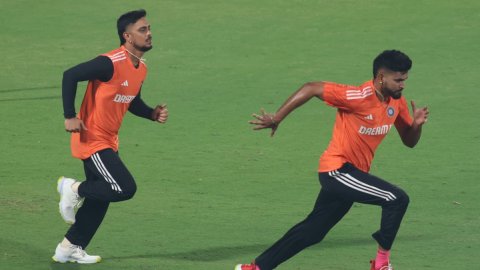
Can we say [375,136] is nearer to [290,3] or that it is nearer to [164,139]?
[164,139]

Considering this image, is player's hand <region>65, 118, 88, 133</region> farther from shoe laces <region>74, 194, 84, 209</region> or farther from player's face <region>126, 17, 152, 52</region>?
player's face <region>126, 17, 152, 52</region>

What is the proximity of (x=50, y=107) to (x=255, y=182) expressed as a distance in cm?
477

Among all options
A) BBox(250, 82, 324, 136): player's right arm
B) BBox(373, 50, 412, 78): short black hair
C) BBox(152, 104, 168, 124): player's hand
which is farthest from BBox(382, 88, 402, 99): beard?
BBox(152, 104, 168, 124): player's hand

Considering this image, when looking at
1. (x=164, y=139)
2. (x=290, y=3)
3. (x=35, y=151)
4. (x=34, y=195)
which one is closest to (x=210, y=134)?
(x=164, y=139)

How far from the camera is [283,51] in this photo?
2089 cm

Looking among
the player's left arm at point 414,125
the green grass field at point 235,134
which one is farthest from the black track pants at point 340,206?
the green grass field at point 235,134

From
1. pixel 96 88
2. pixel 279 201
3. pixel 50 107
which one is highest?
pixel 96 88

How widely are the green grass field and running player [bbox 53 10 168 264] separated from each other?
0.40m

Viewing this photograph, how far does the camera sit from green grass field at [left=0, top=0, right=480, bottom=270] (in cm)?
1217

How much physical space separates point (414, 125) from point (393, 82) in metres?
0.59

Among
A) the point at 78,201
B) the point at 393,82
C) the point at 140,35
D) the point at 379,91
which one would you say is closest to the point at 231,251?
the point at 78,201

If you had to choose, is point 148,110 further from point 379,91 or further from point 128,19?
point 379,91

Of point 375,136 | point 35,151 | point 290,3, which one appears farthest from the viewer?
point 290,3

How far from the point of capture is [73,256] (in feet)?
37.5
